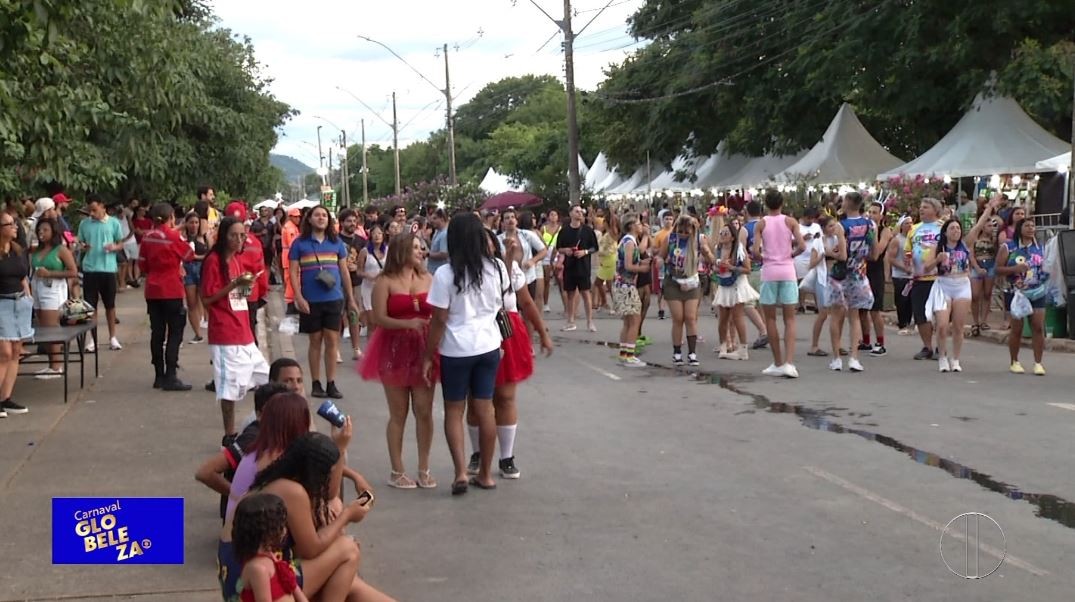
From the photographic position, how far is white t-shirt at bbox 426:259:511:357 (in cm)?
792

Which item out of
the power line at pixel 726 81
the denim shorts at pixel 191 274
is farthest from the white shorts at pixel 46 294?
the power line at pixel 726 81

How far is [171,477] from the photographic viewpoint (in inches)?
341

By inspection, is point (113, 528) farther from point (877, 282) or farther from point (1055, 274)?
point (1055, 274)

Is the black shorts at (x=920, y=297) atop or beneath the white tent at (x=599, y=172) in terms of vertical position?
beneath

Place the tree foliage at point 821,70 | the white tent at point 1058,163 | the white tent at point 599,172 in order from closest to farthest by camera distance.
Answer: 1. the white tent at point 1058,163
2. the tree foliage at point 821,70
3. the white tent at point 599,172

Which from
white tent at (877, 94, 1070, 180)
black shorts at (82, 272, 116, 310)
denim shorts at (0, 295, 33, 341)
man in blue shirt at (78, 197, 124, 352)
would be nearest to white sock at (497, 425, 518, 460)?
denim shorts at (0, 295, 33, 341)

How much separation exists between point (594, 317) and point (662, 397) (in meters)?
9.17

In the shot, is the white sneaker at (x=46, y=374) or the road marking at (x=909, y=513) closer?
the road marking at (x=909, y=513)

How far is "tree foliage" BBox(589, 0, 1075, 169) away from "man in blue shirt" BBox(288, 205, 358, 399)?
68.6 feet

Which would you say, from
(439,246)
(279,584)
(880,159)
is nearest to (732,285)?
(439,246)

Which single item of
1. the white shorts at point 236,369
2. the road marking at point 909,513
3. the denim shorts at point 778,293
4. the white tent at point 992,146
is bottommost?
the road marking at point 909,513

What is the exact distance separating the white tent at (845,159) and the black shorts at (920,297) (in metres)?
16.3

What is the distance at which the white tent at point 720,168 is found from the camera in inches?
1574

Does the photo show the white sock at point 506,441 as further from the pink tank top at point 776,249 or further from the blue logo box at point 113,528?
the pink tank top at point 776,249
